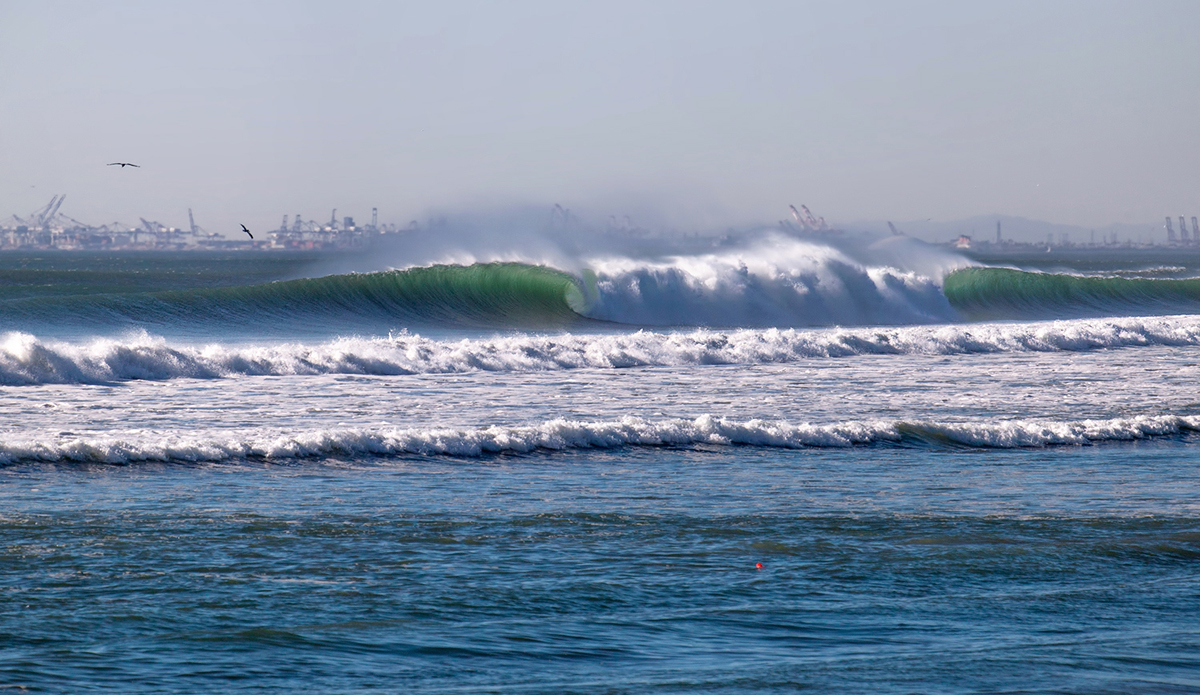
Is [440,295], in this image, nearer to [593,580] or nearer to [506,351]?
[506,351]

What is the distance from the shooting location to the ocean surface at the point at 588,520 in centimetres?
464

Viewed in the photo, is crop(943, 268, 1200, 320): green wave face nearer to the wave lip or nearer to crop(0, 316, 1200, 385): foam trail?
crop(0, 316, 1200, 385): foam trail

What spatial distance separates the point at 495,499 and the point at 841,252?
2602 centimetres

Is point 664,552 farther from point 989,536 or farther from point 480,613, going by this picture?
point 989,536

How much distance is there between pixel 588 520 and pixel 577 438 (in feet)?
9.62

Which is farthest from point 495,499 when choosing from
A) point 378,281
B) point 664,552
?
point 378,281

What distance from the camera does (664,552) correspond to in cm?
624

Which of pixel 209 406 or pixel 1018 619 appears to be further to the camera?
pixel 209 406

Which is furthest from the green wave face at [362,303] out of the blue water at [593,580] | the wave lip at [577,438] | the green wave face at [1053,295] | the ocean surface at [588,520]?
the blue water at [593,580]

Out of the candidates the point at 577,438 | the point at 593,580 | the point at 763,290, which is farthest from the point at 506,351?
the point at 763,290

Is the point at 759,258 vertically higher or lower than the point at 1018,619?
higher

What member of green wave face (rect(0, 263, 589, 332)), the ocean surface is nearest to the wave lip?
the ocean surface

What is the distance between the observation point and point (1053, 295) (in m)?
35.2

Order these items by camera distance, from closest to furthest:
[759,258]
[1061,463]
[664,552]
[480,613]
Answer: [480,613] < [664,552] < [1061,463] < [759,258]
